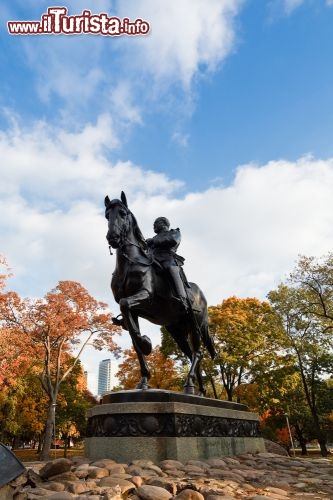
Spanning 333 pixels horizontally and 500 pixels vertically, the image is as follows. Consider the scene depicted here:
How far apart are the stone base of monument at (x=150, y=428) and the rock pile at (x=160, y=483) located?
1.23 feet

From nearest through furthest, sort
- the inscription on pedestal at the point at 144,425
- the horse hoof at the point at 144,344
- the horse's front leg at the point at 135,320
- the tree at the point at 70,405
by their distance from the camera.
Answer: the inscription on pedestal at the point at 144,425 < the horse's front leg at the point at 135,320 < the horse hoof at the point at 144,344 < the tree at the point at 70,405

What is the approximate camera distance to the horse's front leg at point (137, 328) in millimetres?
6664

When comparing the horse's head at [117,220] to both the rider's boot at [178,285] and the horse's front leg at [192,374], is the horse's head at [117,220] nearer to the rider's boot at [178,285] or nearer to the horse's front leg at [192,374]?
the rider's boot at [178,285]

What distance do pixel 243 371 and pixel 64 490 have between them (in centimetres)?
2405

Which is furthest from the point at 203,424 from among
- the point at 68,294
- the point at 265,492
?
the point at 68,294

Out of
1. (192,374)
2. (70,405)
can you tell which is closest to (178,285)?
(192,374)

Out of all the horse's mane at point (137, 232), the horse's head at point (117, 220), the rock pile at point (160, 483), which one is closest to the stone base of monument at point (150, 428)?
the rock pile at point (160, 483)

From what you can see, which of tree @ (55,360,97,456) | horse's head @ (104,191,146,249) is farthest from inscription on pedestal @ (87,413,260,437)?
tree @ (55,360,97,456)

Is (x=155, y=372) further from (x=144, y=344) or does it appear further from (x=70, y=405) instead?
(x=144, y=344)

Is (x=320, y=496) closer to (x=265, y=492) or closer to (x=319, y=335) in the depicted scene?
(x=265, y=492)

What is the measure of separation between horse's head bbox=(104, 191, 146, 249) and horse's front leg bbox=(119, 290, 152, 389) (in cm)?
97

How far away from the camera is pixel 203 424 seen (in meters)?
6.93

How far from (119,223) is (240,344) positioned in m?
20.4

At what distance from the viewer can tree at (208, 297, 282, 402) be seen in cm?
2538
